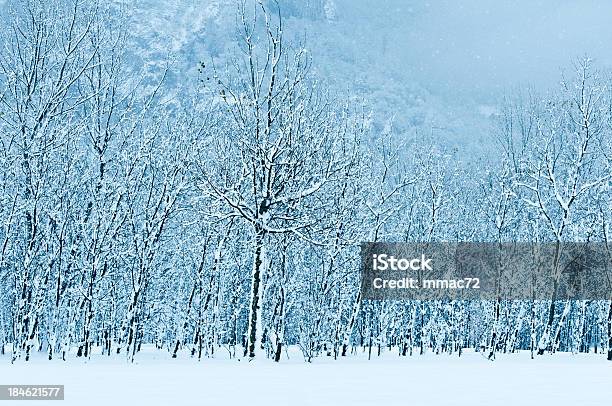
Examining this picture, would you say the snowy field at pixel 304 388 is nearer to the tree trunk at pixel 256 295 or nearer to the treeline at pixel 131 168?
the tree trunk at pixel 256 295

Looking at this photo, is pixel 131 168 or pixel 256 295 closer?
pixel 256 295

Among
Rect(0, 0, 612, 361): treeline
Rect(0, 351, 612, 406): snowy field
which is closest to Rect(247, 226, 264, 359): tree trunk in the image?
Rect(0, 0, 612, 361): treeline

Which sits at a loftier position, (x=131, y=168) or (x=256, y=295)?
(x=131, y=168)

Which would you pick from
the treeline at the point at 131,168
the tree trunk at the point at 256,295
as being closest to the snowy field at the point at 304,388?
the tree trunk at the point at 256,295

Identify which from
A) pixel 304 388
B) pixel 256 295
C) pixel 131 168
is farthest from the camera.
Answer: pixel 131 168

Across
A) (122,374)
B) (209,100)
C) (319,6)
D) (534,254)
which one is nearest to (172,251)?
(209,100)

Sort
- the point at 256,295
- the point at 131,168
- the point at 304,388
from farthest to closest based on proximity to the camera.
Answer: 1. the point at 131,168
2. the point at 256,295
3. the point at 304,388

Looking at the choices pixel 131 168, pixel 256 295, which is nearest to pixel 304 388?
pixel 256 295

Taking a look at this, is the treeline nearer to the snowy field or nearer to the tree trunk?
the tree trunk

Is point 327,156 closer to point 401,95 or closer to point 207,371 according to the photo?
point 207,371

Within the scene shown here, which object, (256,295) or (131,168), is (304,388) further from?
(131,168)

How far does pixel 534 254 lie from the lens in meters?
24.5

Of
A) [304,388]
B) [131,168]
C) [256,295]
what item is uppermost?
[131,168]

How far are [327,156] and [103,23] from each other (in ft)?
25.0
